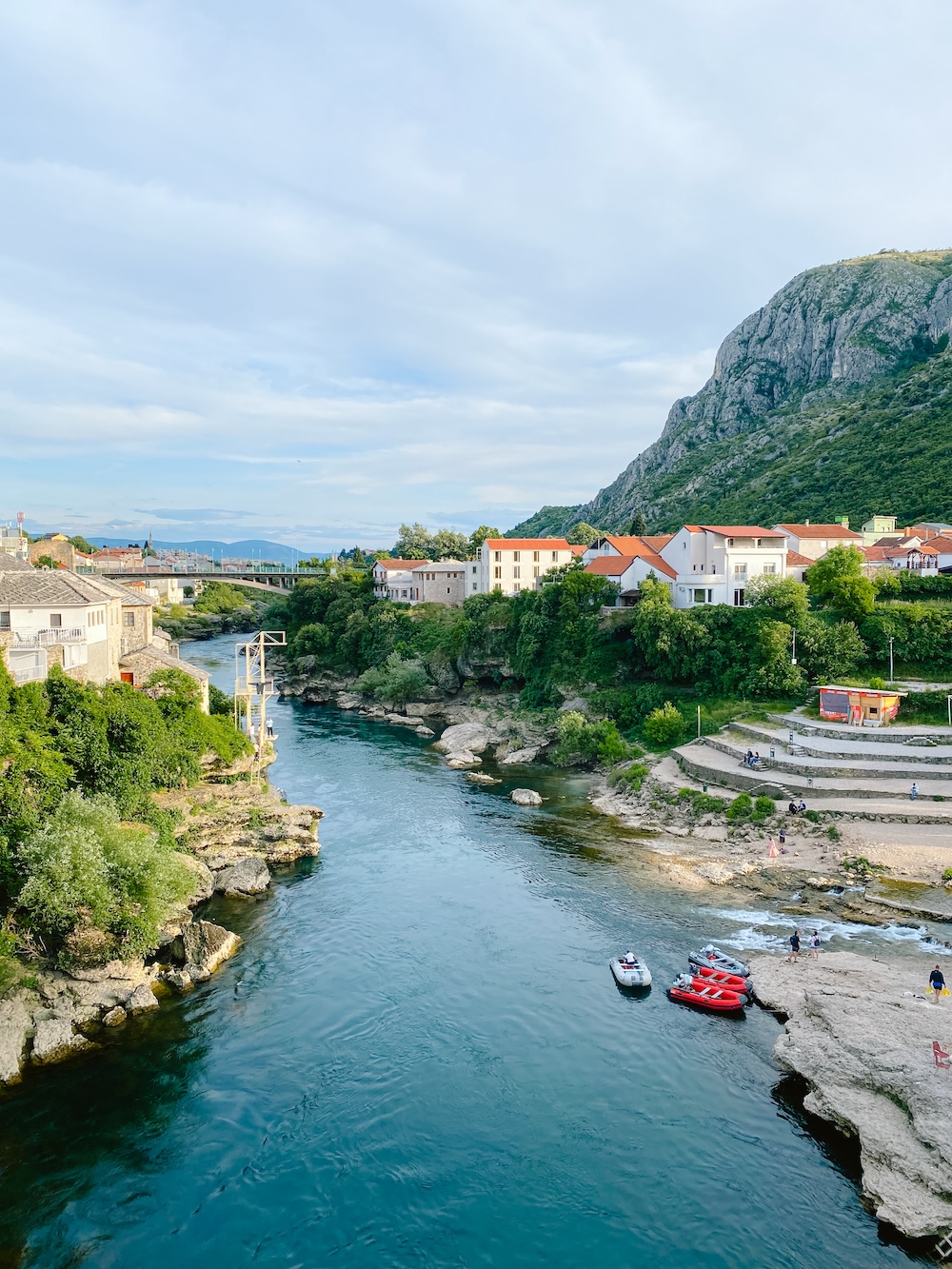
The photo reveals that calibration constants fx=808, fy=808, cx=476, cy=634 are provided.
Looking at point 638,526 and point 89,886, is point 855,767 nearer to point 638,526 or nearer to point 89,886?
point 89,886

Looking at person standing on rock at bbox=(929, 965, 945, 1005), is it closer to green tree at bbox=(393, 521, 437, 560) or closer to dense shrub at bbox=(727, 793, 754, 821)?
dense shrub at bbox=(727, 793, 754, 821)

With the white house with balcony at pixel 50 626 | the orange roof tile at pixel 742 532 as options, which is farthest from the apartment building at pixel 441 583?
the white house with balcony at pixel 50 626

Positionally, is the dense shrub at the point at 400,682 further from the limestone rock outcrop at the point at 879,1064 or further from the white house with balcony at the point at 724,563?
the limestone rock outcrop at the point at 879,1064

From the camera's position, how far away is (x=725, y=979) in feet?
A: 85.1

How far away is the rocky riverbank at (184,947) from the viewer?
22875 mm

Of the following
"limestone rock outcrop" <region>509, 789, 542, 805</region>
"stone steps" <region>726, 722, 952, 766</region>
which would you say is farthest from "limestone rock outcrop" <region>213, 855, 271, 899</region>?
"stone steps" <region>726, 722, 952, 766</region>

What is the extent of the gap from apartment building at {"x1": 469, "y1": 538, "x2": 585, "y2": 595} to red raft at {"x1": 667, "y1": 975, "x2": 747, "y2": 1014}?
63103 millimetres

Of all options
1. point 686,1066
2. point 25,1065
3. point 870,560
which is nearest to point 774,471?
point 870,560

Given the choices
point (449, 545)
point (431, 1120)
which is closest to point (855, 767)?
point (431, 1120)

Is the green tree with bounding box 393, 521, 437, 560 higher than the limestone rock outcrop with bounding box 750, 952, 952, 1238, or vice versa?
the green tree with bounding box 393, 521, 437, 560

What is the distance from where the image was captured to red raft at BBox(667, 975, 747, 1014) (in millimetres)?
25000

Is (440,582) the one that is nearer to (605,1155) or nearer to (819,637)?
(819,637)

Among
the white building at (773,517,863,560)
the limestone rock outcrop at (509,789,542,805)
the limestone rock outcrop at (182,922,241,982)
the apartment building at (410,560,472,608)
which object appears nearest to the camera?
the limestone rock outcrop at (182,922,241,982)

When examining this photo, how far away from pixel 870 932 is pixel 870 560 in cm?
4701
